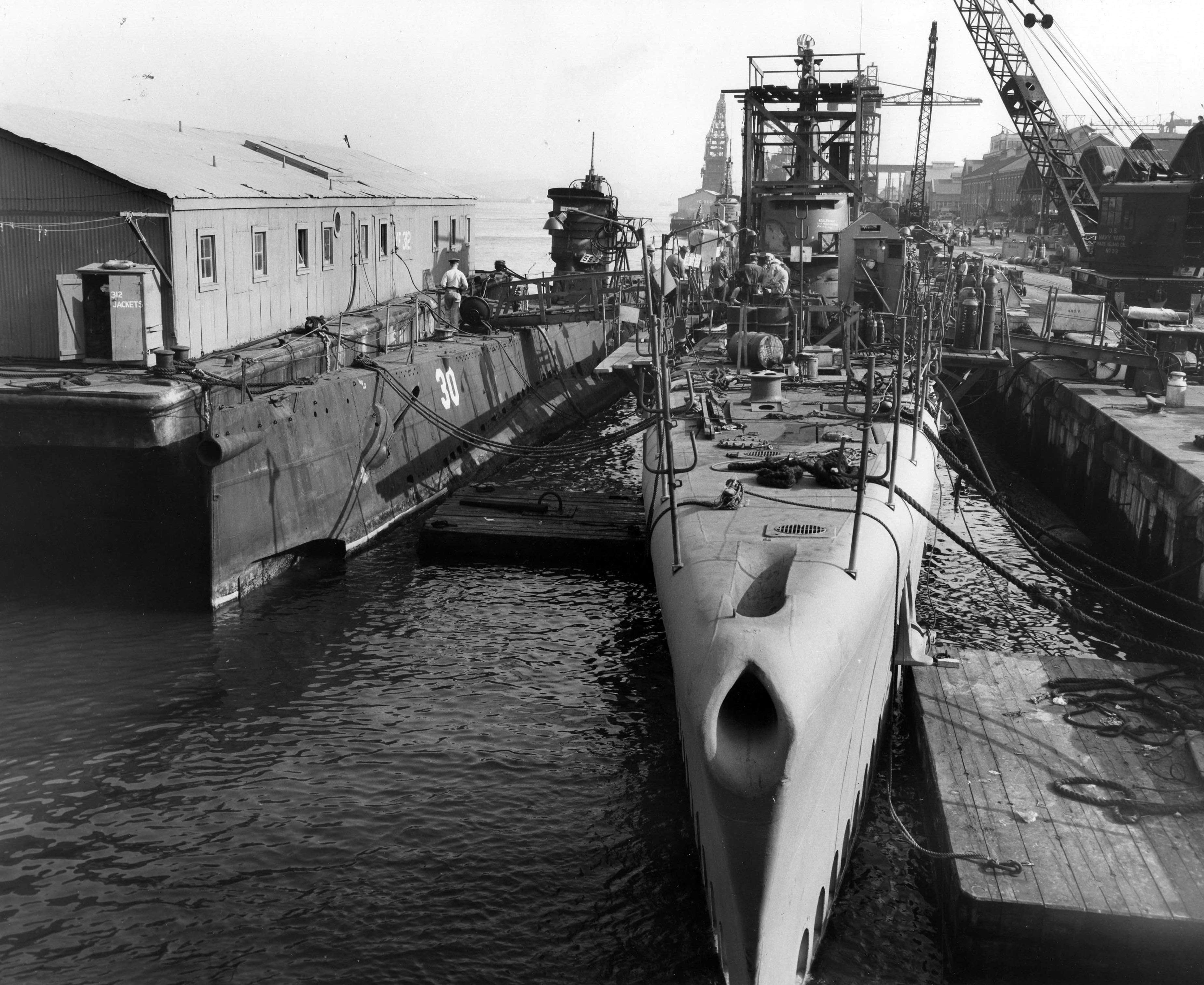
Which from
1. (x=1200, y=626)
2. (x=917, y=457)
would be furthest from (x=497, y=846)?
(x=1200, y=626)

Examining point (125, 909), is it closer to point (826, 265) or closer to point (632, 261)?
point (826, 265)

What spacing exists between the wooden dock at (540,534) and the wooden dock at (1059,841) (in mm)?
7863

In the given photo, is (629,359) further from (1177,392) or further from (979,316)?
(1177,392)

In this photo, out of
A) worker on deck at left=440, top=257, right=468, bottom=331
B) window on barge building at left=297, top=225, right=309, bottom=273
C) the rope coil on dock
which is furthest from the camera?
worker on deck at left=440, top=257, right=468, bottom=331

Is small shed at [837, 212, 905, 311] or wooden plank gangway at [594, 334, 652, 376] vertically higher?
small shed at [837, 212, 905, 311]

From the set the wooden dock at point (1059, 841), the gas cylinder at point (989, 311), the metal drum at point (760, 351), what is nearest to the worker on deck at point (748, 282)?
the metal drum at point (760, 351)

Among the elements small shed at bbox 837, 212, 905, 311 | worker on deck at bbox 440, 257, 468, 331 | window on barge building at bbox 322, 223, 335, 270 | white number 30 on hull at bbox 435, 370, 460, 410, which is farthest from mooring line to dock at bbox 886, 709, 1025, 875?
worker on deck at bbox 440, 257, 468, 331

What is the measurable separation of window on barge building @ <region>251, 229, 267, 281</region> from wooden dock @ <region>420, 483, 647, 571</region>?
5708mm

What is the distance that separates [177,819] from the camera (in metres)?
11.9

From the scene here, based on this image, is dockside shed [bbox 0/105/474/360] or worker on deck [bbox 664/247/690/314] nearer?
dockside shed [bbox 0/105/474/360]

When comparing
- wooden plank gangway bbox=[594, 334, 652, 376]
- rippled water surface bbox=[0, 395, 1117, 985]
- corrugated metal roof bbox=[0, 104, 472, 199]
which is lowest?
rippled water surface bbox=[0, 395, 1117, 985]

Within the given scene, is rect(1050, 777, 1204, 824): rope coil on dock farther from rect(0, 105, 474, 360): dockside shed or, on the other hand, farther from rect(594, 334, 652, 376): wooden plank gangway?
rect(0, 105, 474, 360): dockside shed

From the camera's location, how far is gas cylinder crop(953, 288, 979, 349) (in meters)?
27.5

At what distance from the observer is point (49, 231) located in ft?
63.1
